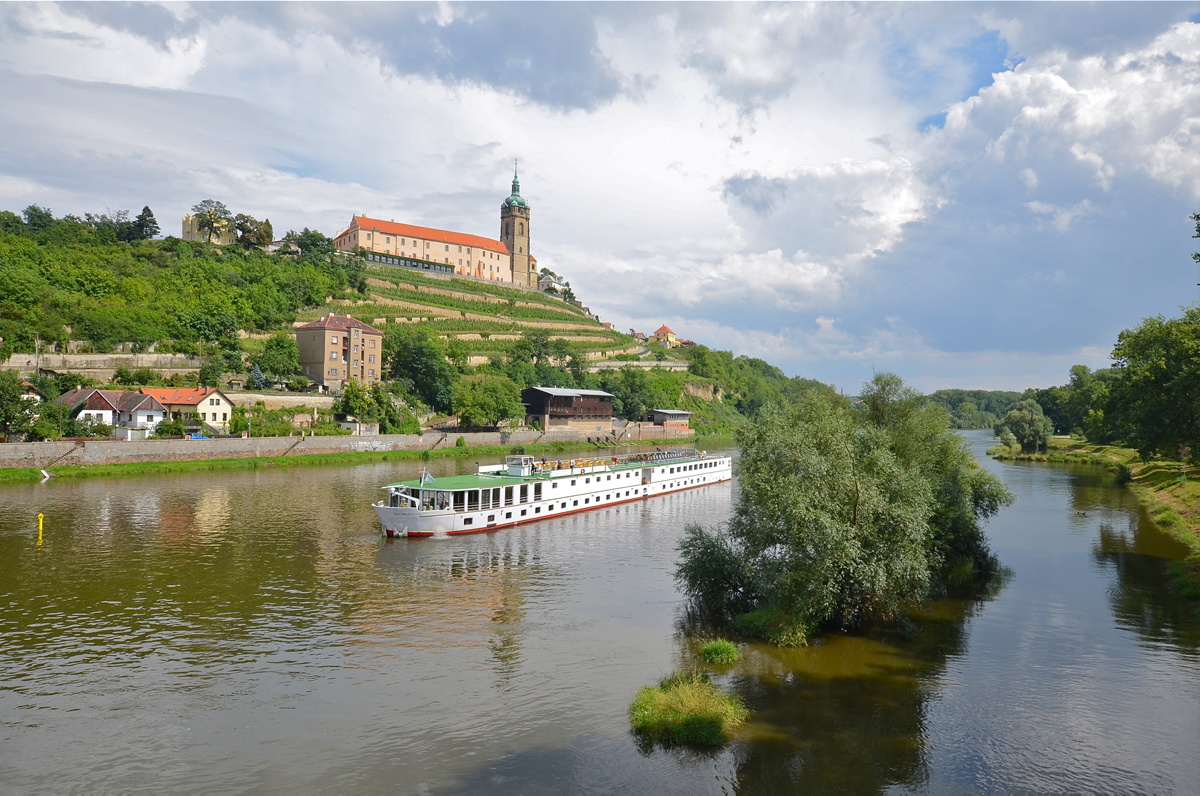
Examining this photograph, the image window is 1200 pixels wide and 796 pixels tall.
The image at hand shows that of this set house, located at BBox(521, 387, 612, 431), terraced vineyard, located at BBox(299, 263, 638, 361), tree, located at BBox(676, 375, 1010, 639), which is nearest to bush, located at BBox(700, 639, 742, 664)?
tree, located at BBox(676, 375, 1010, 639)

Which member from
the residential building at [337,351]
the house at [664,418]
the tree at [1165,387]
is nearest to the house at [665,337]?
the house at [664,418]

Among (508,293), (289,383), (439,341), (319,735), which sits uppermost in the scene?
(508,293)

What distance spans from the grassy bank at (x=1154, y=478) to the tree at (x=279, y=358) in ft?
245

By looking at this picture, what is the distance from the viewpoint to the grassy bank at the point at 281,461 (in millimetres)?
49375

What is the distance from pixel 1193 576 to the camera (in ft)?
96.0

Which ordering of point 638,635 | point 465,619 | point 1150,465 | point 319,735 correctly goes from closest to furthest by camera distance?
point 319,735 < point 638,635 < point 465,619 < point 1150,465

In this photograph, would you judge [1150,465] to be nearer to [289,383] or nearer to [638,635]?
[638,635]

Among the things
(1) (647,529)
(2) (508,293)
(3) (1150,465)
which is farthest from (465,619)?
(2) (508,293)

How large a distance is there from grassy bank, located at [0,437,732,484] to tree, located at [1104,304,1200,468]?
5381cm

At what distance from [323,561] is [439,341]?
70509mm

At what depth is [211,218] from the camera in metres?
111

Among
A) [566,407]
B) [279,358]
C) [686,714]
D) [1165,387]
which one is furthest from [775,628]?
[566,407]

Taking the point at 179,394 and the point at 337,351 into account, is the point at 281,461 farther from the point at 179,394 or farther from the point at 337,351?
the point at 337,351

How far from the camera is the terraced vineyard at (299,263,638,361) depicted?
106m
